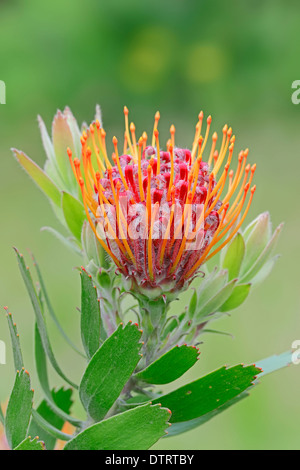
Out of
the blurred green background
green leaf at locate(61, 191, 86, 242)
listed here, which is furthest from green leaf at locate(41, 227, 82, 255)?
the blurred green background

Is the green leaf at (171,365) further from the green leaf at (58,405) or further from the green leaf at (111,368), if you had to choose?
the green leaf at (58,405)

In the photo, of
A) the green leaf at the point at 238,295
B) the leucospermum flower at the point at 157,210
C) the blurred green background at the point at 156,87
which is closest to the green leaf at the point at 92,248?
the leucospermum flower at the point at 157,210

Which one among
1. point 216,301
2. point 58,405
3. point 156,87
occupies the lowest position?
point 58,405

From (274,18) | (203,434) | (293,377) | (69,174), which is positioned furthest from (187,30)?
(69,174)

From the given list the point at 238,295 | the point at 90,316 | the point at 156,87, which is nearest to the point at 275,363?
the point at 238,295

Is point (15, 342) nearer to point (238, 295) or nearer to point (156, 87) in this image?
point (238, 295)

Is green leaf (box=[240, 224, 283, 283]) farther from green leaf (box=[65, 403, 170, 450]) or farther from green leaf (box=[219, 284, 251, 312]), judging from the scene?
green leaf (box=[65, 403, 170, 450])

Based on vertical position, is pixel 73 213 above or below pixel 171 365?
above
